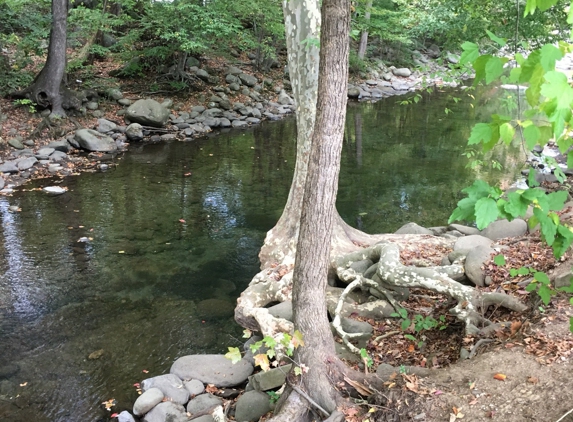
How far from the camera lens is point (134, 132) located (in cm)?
1502

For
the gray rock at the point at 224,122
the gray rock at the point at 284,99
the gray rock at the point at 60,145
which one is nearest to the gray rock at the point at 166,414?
the gray rock at the point at 60,145

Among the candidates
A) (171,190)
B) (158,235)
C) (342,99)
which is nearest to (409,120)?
(171,190)

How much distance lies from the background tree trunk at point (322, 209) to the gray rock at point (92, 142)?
38.5 ft

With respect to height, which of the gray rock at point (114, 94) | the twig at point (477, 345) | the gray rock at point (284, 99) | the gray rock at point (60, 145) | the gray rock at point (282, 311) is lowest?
the gray rock at point (282, 311)

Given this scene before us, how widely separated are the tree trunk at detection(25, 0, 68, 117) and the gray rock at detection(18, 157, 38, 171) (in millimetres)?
2603

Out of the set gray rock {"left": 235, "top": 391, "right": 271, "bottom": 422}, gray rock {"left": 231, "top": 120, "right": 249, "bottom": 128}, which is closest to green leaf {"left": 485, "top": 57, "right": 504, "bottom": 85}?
gray rock {"left": 235, "top": 391, "right": 271, "bottom": 422}

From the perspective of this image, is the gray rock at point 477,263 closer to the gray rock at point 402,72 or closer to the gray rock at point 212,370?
the gray rock at point 212,370

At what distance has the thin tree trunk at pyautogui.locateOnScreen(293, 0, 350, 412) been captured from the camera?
3.30 meters

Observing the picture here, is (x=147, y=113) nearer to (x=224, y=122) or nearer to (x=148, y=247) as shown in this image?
(x=224, y=122)

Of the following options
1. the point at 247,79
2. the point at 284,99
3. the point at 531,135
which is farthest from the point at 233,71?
the point at 531,135

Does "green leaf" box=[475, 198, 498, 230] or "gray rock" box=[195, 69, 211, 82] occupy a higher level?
"gray rock" box=[195, 69, 211, 82]

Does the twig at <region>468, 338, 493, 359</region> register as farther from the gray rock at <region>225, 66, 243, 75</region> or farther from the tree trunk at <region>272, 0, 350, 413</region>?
the gray rock at <region>225, 66, 243, 75</region>

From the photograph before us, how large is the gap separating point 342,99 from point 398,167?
10.3 meters

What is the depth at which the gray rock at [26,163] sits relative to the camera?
11781 millimetres
